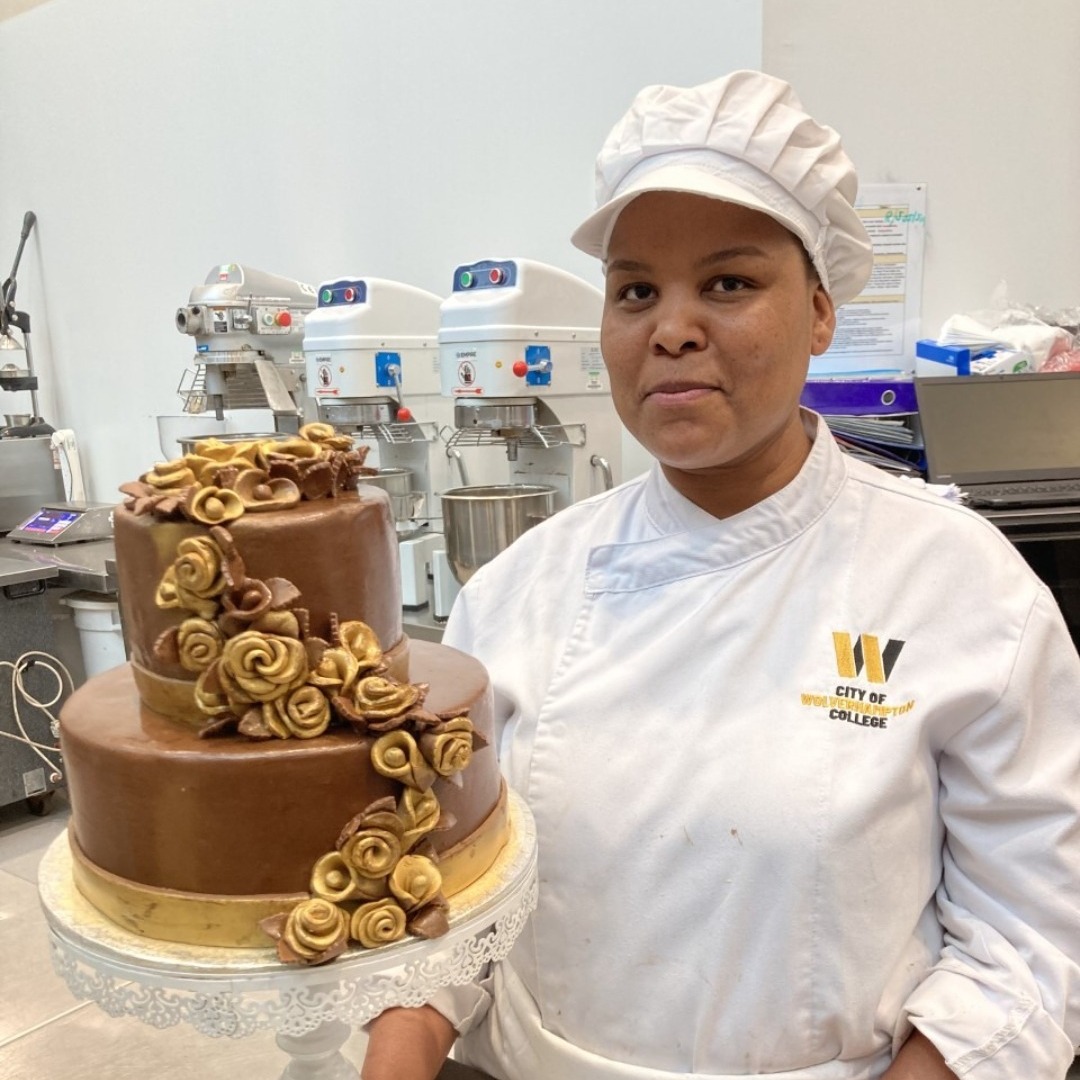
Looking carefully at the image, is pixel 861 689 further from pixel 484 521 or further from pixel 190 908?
pixel 484 521

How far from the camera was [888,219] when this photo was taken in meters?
2.30

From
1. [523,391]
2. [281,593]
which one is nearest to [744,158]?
[281,593]

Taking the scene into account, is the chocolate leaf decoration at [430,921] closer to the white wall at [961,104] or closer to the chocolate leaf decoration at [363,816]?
the chocolate leaf decoration at [363,816]

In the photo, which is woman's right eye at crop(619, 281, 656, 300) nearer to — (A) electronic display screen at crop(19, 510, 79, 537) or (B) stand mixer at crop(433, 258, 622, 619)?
(B) stand mixer at crop(433, 258, 622, 619)

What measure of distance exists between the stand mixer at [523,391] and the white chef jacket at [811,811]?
1.01m

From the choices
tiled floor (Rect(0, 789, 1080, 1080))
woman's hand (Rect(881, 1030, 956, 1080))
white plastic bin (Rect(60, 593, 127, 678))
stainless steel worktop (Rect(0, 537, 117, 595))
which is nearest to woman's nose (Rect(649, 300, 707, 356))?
woman's hand (Rect(881, 1030, 956, 1080))

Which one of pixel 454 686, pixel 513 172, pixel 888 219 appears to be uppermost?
pixel 513 172

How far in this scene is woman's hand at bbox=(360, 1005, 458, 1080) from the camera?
3.10 feet

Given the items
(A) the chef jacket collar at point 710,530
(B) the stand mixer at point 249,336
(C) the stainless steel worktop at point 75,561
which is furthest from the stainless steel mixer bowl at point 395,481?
(A) the chef jacket collar at point 710,530

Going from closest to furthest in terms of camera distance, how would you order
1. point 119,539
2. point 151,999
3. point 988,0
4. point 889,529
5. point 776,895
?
point 151,999, point 119,539, point 776,895, point 889,529, point 988,0

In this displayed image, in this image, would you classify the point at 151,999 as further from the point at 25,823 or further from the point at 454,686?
the point at 25,823

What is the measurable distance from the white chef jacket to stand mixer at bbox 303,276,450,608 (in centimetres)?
129

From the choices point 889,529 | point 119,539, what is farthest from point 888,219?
point 119,539

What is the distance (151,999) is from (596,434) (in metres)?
1.73
